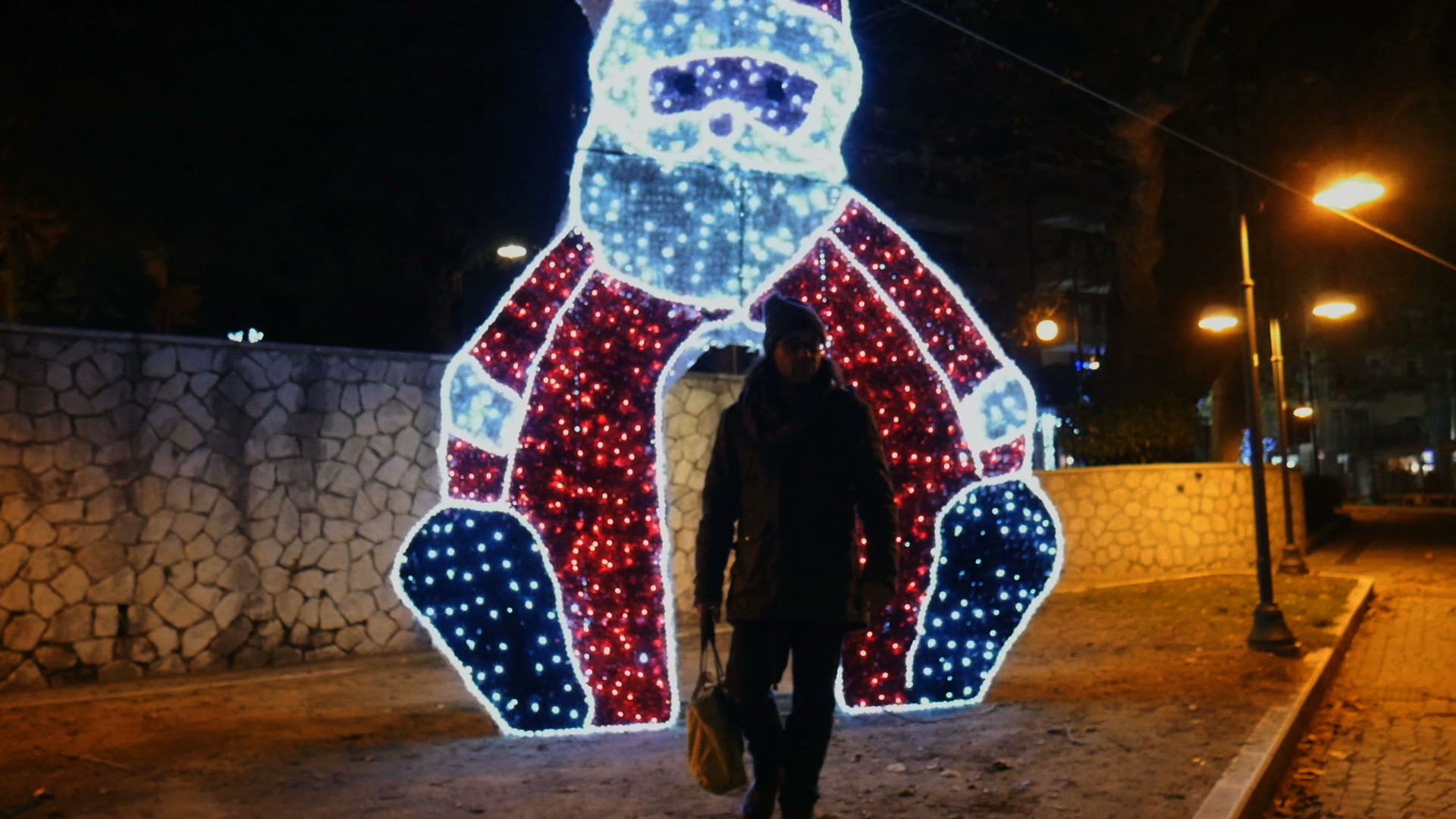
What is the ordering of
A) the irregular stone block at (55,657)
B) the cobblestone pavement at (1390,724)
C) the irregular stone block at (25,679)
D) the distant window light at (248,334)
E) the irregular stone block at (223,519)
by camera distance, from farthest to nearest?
the distant window light at (248,334)
the irregular stone block at (223,519)
the irregular stone block at (55,657)
the irregular stone block at (25,679)
the cobblestone pavement at (1390,724)

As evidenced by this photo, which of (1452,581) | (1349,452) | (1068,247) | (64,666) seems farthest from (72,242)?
(1349,452)

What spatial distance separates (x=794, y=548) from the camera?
3.53 meters

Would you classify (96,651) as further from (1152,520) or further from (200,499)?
(1152,520)

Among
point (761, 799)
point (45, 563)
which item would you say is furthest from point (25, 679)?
point (761, 799)

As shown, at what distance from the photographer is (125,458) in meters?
7.22

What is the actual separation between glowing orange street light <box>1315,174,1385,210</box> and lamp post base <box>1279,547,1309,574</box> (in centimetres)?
573

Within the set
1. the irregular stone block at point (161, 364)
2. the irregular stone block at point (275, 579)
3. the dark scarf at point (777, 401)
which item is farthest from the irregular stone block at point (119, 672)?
the dark scarf at point (777, 401)

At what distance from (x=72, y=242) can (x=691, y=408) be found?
297 inches

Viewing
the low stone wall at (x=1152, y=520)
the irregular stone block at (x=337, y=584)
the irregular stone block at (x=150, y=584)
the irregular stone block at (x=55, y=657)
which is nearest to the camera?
the irregular stone block at (x=55, y=657)

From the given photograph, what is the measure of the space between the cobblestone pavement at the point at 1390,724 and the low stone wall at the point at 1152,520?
1.69 metres

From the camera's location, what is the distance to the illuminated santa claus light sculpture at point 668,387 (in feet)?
16.8

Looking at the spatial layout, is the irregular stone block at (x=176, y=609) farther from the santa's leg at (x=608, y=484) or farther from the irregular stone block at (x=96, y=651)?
the santa's leg at (x=608, y=484)

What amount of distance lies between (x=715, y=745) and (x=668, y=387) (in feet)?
8.37

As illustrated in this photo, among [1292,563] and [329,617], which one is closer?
[329,617]
